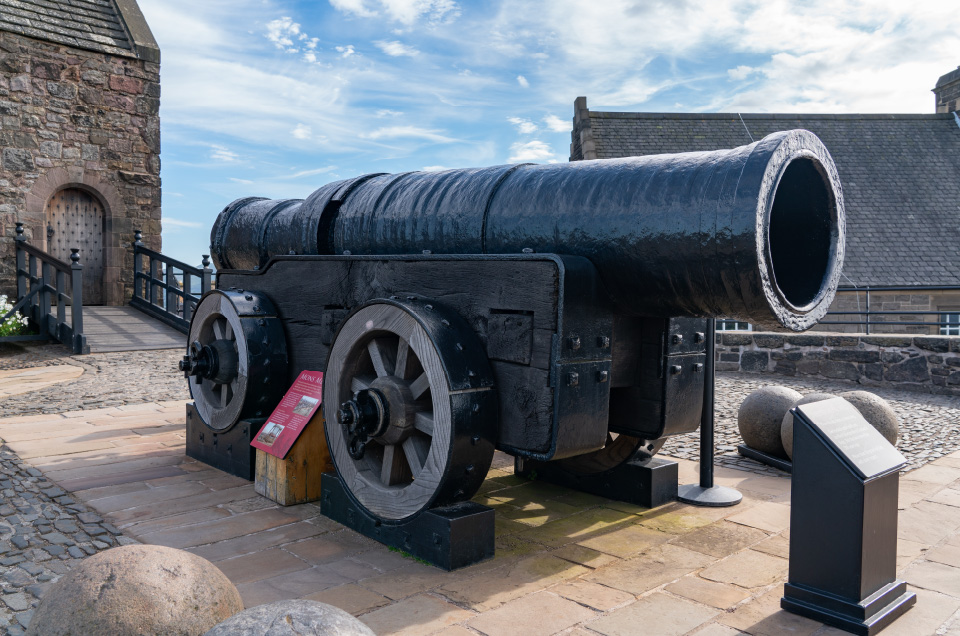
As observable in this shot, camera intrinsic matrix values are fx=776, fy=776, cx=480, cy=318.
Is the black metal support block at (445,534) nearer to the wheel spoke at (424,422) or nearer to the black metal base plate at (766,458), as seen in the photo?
the wheel spoke at (424,422)

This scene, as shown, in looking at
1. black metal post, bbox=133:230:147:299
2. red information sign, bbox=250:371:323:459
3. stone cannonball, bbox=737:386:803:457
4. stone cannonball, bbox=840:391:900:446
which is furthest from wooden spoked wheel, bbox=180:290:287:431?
black metal post, bbox=133:230:147:299

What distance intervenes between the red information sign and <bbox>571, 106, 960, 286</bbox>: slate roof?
14.0m

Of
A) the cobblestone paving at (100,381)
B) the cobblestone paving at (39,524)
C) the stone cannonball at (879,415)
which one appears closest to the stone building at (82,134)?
the cobblestone paving at (100,381)

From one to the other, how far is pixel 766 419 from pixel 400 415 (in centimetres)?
296

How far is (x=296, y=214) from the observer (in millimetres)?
4668

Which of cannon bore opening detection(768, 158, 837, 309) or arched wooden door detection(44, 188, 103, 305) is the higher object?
arched wooden door detection(44, 188, 103, 305)

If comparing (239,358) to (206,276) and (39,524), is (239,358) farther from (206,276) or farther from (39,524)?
(206,276)

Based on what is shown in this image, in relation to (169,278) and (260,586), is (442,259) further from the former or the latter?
(169,278)

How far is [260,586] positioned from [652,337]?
196 centimetres

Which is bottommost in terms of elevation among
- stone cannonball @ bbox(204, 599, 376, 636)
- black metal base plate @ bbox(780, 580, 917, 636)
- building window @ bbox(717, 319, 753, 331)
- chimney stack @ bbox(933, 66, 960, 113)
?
black metal base plate @ bbox(780, 580, 917, 636)

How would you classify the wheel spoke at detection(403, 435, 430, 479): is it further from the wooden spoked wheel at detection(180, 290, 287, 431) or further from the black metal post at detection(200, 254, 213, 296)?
the black metal post at detection(200, 254, 213, 296)

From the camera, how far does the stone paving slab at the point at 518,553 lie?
8.90ft

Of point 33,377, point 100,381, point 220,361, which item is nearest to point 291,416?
point 220,361

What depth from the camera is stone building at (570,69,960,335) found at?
1565 cm
